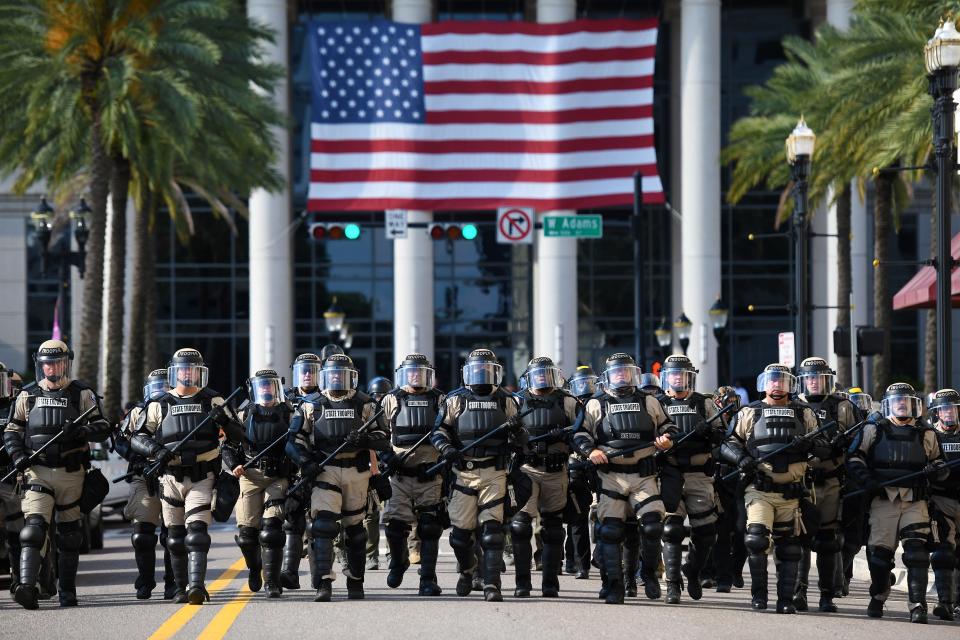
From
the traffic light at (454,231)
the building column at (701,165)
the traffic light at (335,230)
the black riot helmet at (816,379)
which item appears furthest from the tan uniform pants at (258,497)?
the building column at (701,165)

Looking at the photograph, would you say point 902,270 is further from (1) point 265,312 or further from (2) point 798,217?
(2) point 798,217

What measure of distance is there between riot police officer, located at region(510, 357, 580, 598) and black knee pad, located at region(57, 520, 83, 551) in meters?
3.55

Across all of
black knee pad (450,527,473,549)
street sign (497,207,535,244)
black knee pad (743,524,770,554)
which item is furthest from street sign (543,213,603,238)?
black knee pad (743,524,770,554)

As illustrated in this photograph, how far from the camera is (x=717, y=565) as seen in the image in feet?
50.3

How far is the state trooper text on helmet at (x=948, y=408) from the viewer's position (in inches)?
545

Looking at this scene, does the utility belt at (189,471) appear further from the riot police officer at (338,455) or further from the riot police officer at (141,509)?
the riot police officer at (338,455)

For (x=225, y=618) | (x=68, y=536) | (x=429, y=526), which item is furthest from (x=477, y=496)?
(x=68, y=536)

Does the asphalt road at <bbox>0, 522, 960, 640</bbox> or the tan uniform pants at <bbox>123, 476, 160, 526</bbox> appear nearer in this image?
the asphalt road at <bbox>0, 522, 960, 640</bbox>

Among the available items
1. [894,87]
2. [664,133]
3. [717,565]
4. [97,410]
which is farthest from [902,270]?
[97,410]

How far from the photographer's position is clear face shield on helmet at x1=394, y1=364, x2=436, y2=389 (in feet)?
46.9

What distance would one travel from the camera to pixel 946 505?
1355 centimetres

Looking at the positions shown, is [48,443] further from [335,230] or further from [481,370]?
[335,230]

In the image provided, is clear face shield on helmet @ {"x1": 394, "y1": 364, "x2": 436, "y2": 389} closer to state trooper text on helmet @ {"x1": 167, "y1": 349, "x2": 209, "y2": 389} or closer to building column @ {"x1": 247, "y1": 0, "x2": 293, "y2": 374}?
state trooper text on helmet @ {"x1": 167, "y1": 349, "x2": 209, "y2": 389}

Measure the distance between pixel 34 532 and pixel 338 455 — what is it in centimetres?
248
